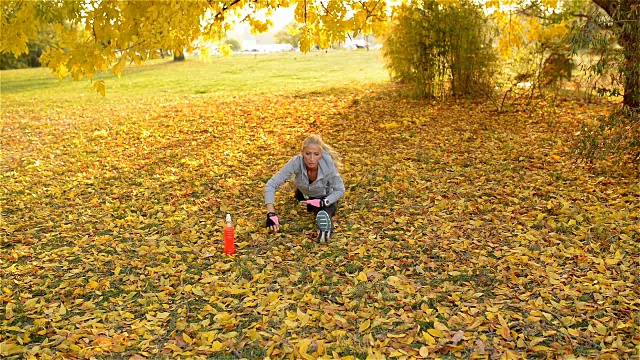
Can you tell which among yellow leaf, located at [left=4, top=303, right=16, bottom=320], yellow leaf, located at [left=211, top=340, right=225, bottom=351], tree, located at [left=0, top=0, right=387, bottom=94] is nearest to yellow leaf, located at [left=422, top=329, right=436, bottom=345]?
yellow leaf, located at [left=211, top=340, right=225, bottom=351]

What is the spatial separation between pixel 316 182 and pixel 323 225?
1.67 ft

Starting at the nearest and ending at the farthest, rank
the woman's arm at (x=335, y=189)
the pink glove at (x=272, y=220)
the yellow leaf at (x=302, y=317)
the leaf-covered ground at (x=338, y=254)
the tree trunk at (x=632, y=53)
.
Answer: the leaf-covered ground at (x=338, y=254), the yellow leaf at (x=302, y=317), the pink glove at (x=272, y=220), the woman's arm at (x=335, y=189), the tree trunk at (x=632, y=53)

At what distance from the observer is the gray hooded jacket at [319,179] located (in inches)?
200

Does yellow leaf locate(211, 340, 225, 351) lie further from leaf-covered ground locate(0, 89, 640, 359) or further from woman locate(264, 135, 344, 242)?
woman locate(264, 135, 344, 242)

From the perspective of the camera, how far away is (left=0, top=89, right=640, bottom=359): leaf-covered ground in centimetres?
338

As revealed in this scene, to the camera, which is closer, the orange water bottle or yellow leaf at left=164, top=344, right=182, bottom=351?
yellow leaf at left=164, top=344, right=182, bottom=351

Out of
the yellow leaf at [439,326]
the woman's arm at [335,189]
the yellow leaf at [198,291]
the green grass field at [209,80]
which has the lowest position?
the yellow leaf at [439,326]

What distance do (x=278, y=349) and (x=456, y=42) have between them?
8106 mm

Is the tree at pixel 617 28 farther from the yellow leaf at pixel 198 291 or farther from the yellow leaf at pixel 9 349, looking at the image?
the yellow leaf at pixel 9 349

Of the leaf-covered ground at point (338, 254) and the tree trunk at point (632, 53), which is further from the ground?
the tree trunk at point (632, 53)

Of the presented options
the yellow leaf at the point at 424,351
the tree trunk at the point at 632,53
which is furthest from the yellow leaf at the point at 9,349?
the tree trunk at the point at 632,53

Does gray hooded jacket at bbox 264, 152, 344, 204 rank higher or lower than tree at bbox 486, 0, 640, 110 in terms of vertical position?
lower

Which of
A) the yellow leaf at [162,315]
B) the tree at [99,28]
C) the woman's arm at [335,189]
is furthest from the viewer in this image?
the woman's arm at [335,189]

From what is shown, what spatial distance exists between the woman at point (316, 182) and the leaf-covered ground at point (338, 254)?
0.21m
